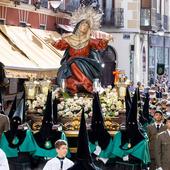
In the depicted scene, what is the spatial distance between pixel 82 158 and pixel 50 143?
3452 millimetres

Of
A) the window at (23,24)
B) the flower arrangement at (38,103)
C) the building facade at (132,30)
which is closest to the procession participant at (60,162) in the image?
the flower arrangement at (38,103)

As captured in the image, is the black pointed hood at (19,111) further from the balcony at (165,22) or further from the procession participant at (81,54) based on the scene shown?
the balcony at (165,22)

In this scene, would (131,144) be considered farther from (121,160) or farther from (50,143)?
(50,143)

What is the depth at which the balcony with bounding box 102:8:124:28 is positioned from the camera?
4025 cm

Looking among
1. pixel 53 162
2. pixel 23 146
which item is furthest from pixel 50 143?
pixel 53 162

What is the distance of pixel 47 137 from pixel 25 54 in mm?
9243

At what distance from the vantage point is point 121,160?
49.4 ft

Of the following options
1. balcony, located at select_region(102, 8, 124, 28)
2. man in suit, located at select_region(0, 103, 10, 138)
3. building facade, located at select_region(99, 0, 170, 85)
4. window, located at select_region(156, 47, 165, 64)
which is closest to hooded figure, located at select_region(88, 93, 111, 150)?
man in suit, located at select_region(0, 103, 10, 138)

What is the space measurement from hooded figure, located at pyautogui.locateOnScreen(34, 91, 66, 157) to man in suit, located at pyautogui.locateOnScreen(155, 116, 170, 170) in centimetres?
192

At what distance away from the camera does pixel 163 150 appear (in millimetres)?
13898

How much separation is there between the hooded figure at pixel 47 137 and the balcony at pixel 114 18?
993 inches

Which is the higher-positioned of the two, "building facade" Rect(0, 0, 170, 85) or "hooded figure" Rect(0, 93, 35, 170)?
"building facade" Rect(0, 0, 170, 85)

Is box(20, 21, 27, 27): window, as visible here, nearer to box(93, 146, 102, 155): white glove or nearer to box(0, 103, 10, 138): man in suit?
box(93, 146, 102, 155): white glove

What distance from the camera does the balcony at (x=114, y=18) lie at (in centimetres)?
4025
